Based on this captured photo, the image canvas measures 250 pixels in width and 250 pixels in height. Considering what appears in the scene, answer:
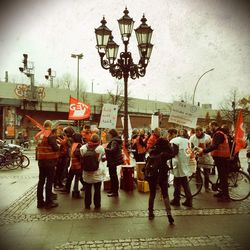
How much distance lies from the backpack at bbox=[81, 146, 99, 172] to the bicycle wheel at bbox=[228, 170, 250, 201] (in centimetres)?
342

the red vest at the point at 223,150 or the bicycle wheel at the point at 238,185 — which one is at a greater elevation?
the red vest at the point at 223,150

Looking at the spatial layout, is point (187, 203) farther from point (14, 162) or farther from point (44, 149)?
point (14, 162)

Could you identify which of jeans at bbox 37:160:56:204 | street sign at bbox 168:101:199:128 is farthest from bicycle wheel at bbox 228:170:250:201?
jeans at bbox 37:160:56:204

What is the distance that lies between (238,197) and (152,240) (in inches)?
143

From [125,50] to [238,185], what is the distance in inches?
212

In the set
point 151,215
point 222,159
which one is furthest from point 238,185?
point 151,215

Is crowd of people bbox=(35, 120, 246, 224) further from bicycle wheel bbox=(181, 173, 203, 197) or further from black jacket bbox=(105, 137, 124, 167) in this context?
bicycle wheel bbox=(181, 173, 203, 197)

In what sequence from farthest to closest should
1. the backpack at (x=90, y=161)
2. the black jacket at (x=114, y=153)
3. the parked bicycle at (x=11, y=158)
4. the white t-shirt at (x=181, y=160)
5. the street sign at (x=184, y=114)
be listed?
the parked bicycle at (x=11, y=158), the street sign at (x=184, y=114), the black jacket at (x=114, y=153), the white t-shirt at (x=181, y=160), the backpack at (x=90, y=161)

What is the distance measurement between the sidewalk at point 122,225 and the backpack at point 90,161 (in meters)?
0.90

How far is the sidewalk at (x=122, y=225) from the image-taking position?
207 inches

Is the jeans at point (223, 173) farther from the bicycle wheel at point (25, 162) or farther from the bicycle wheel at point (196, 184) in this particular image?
the bicycle wheel at point (25, 162)

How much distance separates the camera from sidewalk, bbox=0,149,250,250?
525 centimetres

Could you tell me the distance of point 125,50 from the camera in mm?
11039

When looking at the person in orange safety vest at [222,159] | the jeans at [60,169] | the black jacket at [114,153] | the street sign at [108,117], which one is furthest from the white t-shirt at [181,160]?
the jeans at [60,169]
